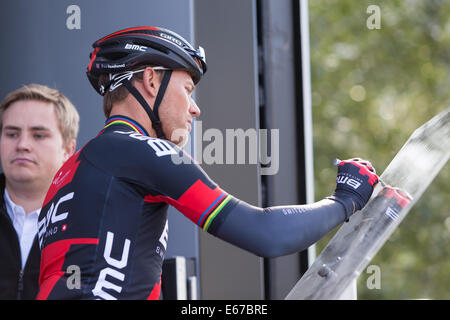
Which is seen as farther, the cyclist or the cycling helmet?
the cycling helmet

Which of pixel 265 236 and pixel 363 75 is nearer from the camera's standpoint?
pixel 265 236

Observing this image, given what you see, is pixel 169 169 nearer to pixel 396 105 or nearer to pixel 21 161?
pixel 21 161

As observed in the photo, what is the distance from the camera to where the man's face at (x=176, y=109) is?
249cm

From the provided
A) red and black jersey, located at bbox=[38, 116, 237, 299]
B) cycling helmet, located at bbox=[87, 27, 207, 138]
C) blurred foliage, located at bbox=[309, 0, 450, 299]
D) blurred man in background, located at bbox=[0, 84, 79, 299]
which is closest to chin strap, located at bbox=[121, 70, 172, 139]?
cycling helmet, located at bbox=[87, 27, 207, 138]

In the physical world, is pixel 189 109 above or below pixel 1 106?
below

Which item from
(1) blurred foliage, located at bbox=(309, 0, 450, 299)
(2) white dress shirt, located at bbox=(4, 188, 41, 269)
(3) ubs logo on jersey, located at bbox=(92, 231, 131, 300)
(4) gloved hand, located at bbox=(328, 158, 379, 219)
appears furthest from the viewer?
(1) blurred foliage, located at bbox=(309, 0, 450, 299)

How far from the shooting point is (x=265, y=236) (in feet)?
6.95

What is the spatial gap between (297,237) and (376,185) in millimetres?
461

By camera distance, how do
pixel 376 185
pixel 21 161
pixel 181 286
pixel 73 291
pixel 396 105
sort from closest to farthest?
pixel 73 291, pixel 376 185, pixel 181 286, pixel 21 161, pixel 396 105

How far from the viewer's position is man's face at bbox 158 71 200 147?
2.49m

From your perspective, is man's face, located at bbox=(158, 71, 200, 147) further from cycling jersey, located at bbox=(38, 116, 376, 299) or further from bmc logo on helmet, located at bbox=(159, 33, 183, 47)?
cycling jersey, located at bbox=(38, 116, 376, 299)

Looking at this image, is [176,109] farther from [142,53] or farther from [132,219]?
[132,219]
